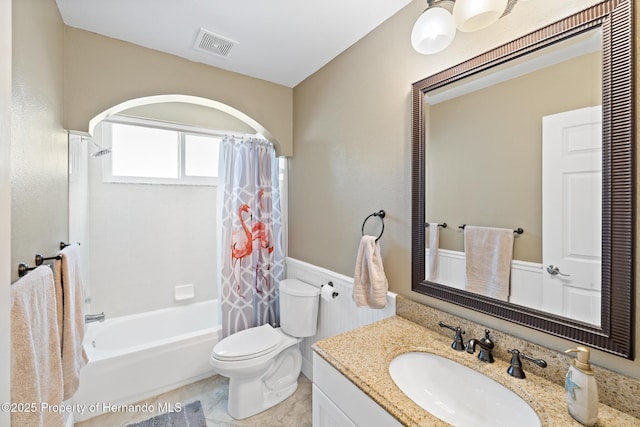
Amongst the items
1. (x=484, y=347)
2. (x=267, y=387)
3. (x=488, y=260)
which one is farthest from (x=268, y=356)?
(x=488, y=260)

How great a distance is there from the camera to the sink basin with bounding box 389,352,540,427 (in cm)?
89

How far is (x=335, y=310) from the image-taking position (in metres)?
1.92

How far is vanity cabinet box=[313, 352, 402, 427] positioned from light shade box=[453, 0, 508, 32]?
1345 mm

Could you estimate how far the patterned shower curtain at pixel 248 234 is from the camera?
224 centimetres

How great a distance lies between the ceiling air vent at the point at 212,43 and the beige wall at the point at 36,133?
2.19 ft

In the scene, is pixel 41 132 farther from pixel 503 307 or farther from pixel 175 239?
pixel 503 307

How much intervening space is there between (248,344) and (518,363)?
1.60 meters

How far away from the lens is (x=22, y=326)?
30.6 inches

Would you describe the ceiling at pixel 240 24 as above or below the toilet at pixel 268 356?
above

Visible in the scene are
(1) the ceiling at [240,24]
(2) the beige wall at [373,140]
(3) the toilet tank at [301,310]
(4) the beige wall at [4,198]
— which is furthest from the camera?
(3) the toilet tank at [301,310]

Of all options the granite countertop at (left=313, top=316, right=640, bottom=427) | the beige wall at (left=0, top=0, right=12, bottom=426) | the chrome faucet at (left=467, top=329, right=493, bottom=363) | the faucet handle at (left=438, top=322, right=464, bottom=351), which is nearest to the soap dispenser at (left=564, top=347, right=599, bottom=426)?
the granite countertop at (left=313, top=316, right=640, bottom=427)

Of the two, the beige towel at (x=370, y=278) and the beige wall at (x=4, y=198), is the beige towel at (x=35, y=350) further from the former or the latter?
the beige towel at (x=370, y=278)

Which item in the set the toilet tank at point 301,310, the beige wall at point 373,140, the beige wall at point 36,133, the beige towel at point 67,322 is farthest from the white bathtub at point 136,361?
the beige wall at point 373,140

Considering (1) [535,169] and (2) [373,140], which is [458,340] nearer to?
(1) [535,169]
